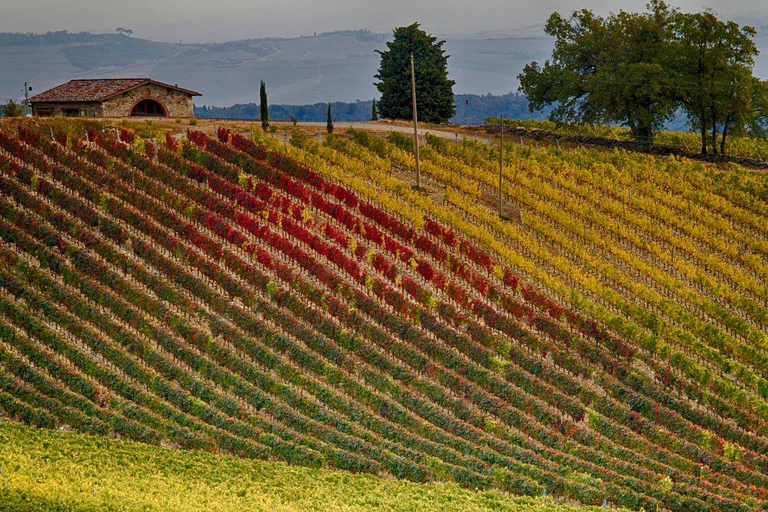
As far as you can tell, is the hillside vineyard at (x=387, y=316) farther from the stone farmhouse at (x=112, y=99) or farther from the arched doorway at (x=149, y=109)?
the arched doorway at (x=149, y=109)

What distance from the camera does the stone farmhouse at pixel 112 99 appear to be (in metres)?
45.7

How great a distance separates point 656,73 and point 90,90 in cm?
2891

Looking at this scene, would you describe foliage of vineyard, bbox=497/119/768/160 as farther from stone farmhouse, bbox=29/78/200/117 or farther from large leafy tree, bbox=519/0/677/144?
stone farmhouse, bbox=29/78/200/117

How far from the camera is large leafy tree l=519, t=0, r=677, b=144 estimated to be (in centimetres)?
4644

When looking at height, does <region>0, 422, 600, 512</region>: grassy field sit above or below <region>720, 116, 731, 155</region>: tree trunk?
below

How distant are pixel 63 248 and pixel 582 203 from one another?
2057 centimetres

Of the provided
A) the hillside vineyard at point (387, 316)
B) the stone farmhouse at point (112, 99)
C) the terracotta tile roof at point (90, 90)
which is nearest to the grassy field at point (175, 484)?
the hillside vineyard at point (387, 316)

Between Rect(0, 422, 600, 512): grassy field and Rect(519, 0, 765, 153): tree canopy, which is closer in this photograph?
Rect(0, 422, 600, 512): grassy field

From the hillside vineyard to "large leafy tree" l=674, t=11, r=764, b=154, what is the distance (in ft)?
25.7

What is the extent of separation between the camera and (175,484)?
19.0 m

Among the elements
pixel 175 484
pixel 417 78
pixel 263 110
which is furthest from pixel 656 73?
pixel 175 484

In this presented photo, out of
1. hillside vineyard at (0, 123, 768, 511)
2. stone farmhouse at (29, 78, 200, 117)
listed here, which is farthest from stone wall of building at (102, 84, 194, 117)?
hillside vineyard at (0, 123, 768, 511)

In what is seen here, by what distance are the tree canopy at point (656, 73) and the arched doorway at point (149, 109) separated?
21568 millimetres

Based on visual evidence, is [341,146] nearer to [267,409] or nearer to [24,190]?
[24,190]
